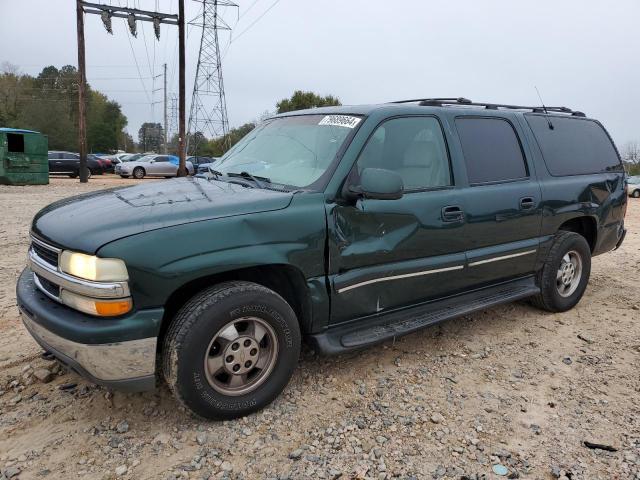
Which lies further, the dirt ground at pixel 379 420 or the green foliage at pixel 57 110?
the green foliage at pixel 57 110

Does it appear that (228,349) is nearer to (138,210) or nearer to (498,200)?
(138,210)

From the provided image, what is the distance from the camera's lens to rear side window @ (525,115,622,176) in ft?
14.7

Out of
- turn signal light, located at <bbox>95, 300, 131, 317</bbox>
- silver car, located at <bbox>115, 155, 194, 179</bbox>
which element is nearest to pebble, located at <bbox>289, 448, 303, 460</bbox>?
turn signal light, located at <bbox>95, 300, 131, 317</bbox>

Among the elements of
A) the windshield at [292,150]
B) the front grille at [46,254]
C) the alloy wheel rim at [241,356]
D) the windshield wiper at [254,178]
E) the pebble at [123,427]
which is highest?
the windshield at [292,150]

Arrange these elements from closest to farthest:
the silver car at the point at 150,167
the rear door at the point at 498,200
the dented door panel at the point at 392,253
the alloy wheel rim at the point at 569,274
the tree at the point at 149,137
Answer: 1. the dented door panel at the point at 392,253
2. the rear door at the point at 498,200
3. the alloy wheel rim at the point at 569,274
4. the silver car at the point at 150,167
5. the tree at the point at 149,137

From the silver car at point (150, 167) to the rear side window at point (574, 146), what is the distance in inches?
929

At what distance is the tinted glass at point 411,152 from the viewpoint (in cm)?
334

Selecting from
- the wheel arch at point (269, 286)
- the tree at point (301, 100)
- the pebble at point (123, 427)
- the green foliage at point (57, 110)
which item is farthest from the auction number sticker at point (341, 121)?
the green foliage at point (57, 110)

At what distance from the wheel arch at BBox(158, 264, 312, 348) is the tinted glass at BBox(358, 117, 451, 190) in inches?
33.2

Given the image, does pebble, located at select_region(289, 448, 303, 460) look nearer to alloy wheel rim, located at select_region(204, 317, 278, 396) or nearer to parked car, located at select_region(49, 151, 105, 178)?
alloy wheel rim, located at select_region(204, 317, 278, 396)

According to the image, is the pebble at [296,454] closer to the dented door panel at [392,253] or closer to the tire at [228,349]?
the tire at [228,349]

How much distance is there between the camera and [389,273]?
3270mm

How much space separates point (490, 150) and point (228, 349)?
2.60 meters

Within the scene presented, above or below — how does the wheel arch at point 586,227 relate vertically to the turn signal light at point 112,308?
above
